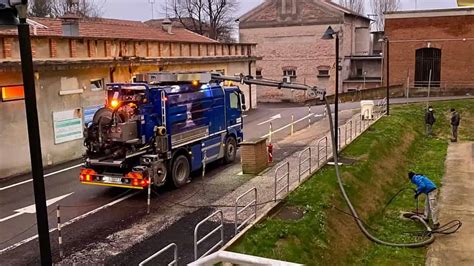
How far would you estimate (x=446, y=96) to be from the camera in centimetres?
4094

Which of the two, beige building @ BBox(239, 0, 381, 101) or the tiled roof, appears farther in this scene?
beige building @ BBox(239, 0, 381, 101)

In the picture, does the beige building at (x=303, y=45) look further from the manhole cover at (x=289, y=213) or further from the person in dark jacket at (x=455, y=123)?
the manhole cover at (x=289, y=213)

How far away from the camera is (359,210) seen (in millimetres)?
15844

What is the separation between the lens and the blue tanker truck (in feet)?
47.5

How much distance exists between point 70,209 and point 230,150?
7069mm

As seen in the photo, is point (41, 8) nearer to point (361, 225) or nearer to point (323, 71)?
point (323, 71)

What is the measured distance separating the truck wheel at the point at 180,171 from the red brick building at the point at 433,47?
104 ft

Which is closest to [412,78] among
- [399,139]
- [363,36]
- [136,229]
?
[363,36]

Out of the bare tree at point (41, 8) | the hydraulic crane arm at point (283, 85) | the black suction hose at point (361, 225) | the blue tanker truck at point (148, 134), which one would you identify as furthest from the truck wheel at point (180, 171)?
the bare tree at point (41, 8)

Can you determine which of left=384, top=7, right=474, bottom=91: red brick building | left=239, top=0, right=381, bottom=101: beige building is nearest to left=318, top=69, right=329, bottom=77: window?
left=239, top=0, right=381, bottom=101: beige building

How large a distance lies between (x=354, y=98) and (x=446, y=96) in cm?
696

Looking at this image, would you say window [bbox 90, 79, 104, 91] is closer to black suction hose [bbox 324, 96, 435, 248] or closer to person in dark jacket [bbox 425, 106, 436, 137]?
black suction hose [bbox 324, 96, 435, 248]

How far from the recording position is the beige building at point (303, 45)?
50.7 metres

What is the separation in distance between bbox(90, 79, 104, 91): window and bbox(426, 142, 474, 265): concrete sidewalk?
14.0 meters
